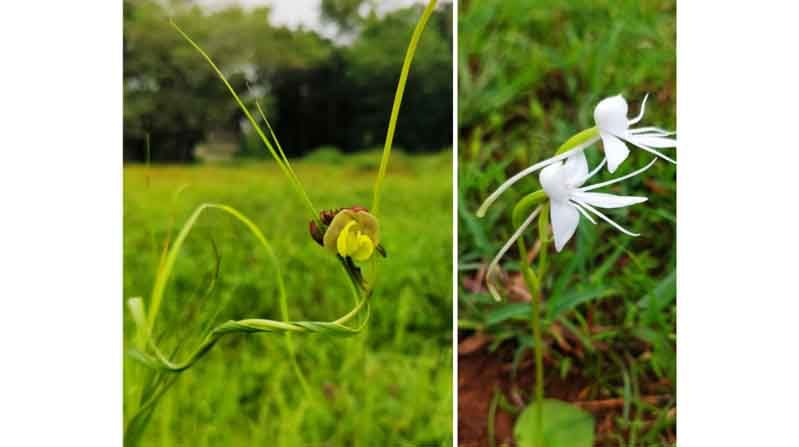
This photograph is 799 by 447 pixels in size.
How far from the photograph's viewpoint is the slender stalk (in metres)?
0.85

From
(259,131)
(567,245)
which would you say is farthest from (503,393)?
(259,131)

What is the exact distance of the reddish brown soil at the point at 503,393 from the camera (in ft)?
3.22

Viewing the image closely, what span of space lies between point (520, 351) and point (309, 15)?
0.42 metres

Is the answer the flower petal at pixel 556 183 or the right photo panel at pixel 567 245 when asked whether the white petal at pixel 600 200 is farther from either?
the right photo panel at pixel 567 245

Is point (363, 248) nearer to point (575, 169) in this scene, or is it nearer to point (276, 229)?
point (276, 229)

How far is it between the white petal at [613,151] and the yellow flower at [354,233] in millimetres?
234

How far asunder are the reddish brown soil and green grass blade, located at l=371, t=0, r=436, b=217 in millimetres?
200

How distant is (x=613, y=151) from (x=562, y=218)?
0.08 metres

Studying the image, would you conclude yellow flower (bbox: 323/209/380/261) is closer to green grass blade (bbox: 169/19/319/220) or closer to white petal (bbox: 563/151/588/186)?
green grass blade (bbox: 169/19/319/220)

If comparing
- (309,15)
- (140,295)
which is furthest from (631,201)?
(140,295)

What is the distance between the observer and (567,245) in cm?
101

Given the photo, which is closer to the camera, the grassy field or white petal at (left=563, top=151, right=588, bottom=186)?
white petal at (left=563, top=151, right=588, bottom=186)

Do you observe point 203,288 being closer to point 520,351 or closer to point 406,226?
point 406,226

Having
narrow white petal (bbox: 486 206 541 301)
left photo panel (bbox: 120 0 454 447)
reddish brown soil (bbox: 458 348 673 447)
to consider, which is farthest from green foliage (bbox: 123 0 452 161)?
reddish brown soil (bbox: 458 348 673 447)
